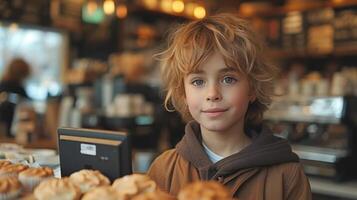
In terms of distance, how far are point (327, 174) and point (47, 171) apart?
2.21 m

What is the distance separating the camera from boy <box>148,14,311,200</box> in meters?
1.18

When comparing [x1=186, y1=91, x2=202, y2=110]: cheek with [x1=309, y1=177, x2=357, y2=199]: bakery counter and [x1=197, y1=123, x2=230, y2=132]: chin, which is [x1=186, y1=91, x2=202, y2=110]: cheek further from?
[x1=309, y1=177, x2=357, y2=199]: bakery counter

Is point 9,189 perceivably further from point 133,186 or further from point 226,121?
point 226,121

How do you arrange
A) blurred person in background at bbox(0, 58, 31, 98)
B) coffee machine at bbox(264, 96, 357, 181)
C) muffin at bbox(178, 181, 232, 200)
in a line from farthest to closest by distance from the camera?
1. blurred person in background at bbox(0, 58, 31, 98)
2. coffee machine at bbox(264, 96, 357, 181)
3. muffin at bbox(178, 181, 232, 200)

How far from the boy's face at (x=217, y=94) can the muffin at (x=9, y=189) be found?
47 cm

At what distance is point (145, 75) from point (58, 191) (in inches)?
155

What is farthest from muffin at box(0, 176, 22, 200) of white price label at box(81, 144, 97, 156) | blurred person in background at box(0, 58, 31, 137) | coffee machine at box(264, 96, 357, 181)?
blurred person in background at box(0, 58, 31, 137)

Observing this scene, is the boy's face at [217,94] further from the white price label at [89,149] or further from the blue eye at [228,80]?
the white price label at [89,149]

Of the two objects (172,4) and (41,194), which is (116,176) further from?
(172,4)

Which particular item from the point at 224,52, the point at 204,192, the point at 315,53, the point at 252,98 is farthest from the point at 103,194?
the point at 315,53

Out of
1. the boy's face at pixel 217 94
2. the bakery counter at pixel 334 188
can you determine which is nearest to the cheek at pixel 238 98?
the boy's face at pixel 217 94

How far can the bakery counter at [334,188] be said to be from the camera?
107 inches

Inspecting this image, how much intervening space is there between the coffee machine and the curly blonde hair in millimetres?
1367

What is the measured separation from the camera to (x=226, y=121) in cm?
119
